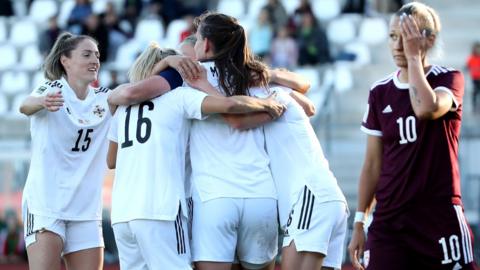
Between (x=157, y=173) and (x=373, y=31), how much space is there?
1207 cm

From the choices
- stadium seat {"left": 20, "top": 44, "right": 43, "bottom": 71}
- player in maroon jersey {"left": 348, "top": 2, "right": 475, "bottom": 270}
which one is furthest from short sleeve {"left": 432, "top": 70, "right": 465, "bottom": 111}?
stadium seat {"left": 20, "top": 44, "right": 43, "bottom": 71}

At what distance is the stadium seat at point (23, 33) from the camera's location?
781 inches

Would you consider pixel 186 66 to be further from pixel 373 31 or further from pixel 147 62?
pixel 373 31

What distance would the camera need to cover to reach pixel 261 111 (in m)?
6.77

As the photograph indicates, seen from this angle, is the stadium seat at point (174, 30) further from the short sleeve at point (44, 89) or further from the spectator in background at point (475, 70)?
the short sleeve at point (44, 89)

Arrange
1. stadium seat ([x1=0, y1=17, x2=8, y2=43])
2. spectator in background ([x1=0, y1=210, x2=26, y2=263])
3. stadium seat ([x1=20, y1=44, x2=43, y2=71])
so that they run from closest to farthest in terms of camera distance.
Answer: spectator in background ([x1=0, y1=210, x2=26, y2=263]), stadium seat ([x1=20, y1=44, x2=43, y2=71]), stadium seat ([x1=0, y1=17, x2=8, y2=43])

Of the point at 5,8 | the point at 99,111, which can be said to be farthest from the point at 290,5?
the point at 99,111

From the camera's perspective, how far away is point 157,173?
6707 mm

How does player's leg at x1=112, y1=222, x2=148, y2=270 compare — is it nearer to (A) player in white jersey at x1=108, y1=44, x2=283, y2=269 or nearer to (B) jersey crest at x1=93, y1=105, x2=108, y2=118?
(A) player in white jersey at x1=108, y1=44, x2=283, y2=269

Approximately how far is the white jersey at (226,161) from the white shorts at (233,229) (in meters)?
0.05

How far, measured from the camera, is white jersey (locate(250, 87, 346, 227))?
6.80m

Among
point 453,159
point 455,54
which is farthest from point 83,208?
point 455,54

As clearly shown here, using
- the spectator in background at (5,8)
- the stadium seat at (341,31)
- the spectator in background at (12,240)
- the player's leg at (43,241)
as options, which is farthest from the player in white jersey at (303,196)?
the spectator in background at (5,8)

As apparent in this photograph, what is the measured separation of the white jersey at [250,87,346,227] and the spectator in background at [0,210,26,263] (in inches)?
349
